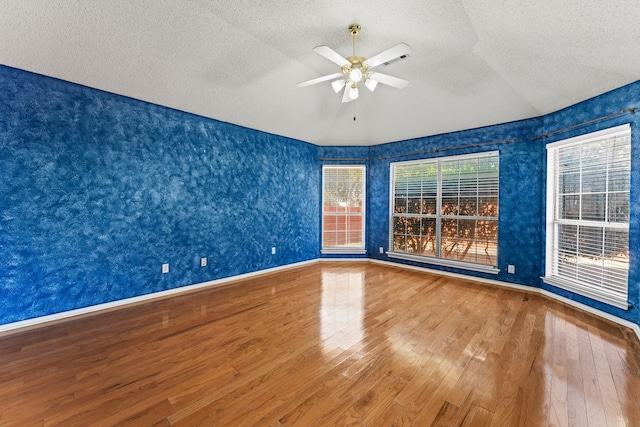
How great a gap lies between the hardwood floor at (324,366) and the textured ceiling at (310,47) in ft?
8.72

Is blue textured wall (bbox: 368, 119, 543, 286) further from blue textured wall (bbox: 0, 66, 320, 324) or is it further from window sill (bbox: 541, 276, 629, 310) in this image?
blue textured wall (bbox: 0, 66, 320, 324)

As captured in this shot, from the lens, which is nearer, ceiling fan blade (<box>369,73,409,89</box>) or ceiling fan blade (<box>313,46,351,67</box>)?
ceiling fan blade (<box>313,46,351,67</box>)

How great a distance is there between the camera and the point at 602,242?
3.14 metres

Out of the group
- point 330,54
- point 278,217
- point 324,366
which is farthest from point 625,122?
point 278,217

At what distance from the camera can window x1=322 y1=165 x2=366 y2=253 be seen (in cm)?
595

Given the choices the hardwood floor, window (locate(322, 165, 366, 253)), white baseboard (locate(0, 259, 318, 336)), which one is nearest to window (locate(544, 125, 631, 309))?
the hardwood floor

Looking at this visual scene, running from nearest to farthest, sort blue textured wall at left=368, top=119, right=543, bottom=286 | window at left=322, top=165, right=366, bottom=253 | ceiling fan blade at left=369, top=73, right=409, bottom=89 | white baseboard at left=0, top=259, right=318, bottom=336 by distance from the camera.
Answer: ceiling fan blade at left=369, top=73, right=409, bottom=89, white baseboard at left=0, top=259, right=318, bottom=336, blue textured wall at left=368, top=119, right=543, bottom=286, window at left=322, top=165, right=366, bottom=253

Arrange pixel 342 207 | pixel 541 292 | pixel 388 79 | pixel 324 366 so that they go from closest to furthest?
1. pixel 324 366
2. pixel 388 79
3. pixel 541 292
4. pixel 342 207

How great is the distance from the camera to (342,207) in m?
5.98

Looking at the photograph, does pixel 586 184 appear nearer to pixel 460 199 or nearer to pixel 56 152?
pixel 460 199

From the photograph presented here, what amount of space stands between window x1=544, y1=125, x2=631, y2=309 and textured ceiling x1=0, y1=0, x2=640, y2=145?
643mm

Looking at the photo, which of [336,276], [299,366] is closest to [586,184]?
[336,276]

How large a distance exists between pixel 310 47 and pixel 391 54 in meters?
1.10

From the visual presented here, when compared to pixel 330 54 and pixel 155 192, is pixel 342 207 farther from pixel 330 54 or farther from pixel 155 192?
pixel 330 54
